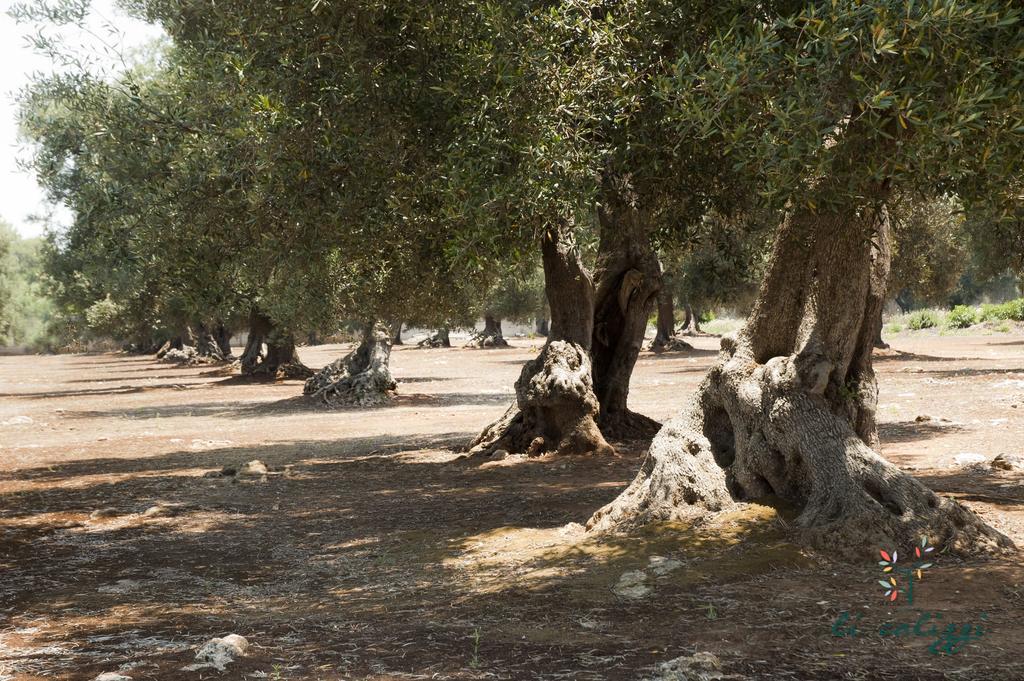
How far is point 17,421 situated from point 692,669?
86.2 feet

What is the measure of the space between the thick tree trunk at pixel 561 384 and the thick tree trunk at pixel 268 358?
26.6m

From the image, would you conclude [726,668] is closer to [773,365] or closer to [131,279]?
[773,365]

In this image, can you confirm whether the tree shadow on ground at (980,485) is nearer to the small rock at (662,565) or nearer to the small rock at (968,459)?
the small rock at (968,459)

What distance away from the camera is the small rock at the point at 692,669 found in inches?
237

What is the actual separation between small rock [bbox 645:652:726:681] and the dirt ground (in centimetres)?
11

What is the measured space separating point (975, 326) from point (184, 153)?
6580cm

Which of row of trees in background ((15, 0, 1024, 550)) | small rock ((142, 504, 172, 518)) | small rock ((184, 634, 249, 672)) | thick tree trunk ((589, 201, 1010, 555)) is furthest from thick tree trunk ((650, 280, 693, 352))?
small rock ((184, 634, 249, 672))

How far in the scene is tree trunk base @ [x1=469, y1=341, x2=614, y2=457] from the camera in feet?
56.1

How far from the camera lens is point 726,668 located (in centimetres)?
626

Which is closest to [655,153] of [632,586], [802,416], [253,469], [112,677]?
[802,416]

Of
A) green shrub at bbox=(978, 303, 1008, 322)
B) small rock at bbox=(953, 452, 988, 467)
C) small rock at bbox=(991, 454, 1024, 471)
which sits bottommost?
small rock at bbox=(953, 452, 988, 467)

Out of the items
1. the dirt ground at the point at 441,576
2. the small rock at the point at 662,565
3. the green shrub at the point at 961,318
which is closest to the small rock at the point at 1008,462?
the dirt ground at the point at 441,576

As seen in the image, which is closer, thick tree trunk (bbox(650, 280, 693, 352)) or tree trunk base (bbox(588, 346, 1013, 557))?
tree trunk base (bbox(588, 346, 1013, 557))

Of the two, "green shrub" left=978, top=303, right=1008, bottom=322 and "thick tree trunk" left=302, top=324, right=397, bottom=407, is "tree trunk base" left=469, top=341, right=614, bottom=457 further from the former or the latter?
"green shrub" left=978, top=303, right=1008, bottom=322
